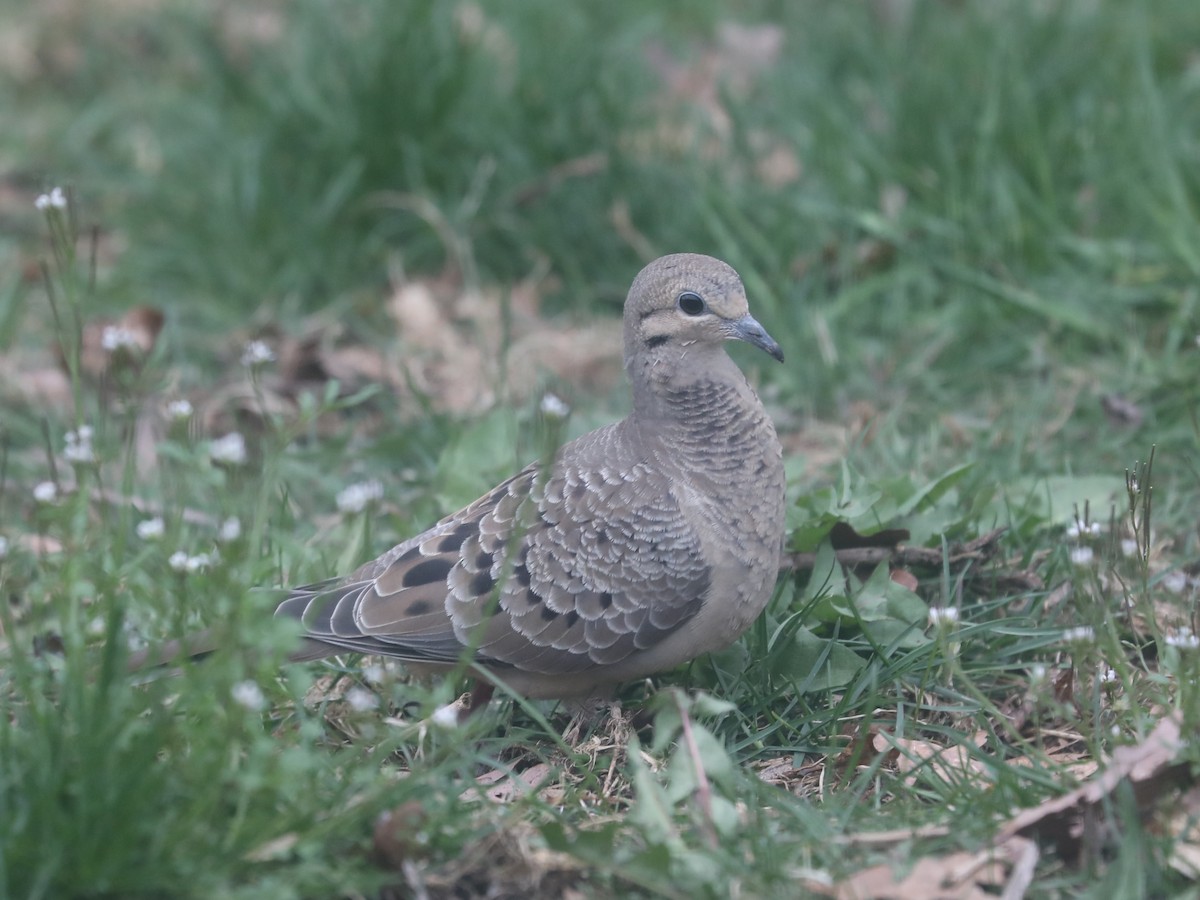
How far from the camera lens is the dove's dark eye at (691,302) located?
369 centimetres

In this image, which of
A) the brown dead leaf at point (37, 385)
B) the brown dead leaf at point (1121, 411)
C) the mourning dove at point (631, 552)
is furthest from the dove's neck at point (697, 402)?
the brown dead leaf at point (37, 385)

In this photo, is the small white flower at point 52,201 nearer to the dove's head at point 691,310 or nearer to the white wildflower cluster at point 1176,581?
the dove's head at point 691,310

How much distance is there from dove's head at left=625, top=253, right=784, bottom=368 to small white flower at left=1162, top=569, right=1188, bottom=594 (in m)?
1.19

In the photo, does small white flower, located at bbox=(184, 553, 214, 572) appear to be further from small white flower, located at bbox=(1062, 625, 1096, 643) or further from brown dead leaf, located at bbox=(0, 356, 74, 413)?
brown dead leaf, located at bbox=(0, 356, 74, 413)

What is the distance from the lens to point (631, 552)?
3582 mm

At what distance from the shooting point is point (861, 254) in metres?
5.78

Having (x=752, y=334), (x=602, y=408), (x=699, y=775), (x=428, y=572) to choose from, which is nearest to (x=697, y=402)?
(x=752, y=334)

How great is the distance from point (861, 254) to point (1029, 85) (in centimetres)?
112

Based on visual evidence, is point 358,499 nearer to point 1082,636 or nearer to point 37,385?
point 1082,636

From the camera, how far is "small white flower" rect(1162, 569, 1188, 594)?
3.71m

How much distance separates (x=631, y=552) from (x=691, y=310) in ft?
2.15

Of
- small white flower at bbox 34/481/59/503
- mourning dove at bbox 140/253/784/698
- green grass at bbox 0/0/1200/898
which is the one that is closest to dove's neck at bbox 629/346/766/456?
mourning dove at bbox 140/253/784/698

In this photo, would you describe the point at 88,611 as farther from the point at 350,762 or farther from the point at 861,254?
the point at 861,254

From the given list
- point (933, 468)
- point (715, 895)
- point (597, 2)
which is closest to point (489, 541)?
point (715, 895)
